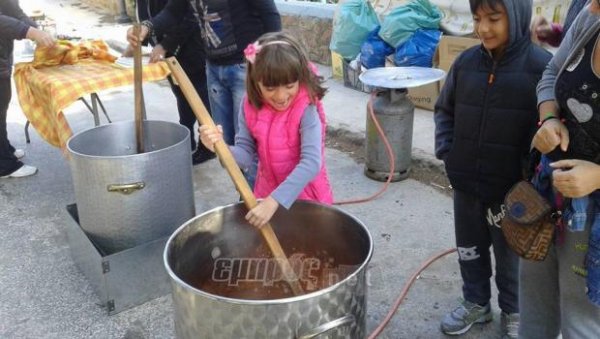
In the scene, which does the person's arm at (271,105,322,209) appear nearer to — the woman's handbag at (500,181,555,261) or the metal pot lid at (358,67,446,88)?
the woman's handbag at (500,181,555,261)

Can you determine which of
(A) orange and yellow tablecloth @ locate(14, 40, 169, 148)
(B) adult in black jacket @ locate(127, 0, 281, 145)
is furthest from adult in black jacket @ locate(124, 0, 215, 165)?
(B) adult in black jacket @ locate(127, 0, 281, 145)

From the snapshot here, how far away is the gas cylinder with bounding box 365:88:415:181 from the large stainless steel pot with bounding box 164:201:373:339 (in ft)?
6.20

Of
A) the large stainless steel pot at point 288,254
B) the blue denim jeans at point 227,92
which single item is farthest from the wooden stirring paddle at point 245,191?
the blue denim jeans at point 227,92

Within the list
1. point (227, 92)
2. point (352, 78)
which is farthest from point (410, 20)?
point (227, 92)

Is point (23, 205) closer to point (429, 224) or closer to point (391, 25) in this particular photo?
point (429, 224)

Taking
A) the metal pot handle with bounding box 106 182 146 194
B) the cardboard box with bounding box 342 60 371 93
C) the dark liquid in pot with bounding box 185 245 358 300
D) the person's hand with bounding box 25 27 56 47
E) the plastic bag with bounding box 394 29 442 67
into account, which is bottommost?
the cardboard box with bounding box 342 60 371 93

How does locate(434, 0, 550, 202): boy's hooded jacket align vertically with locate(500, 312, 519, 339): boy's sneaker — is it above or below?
above

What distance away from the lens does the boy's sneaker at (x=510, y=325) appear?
2076 millimetres

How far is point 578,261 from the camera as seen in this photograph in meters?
1.45

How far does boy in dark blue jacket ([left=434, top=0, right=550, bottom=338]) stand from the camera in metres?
1.70

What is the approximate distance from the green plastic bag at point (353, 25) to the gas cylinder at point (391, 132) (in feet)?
6.01

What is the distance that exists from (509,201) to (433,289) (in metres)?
0.97

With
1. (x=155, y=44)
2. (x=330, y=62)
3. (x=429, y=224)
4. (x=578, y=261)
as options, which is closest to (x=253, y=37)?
(x=155, y=44)

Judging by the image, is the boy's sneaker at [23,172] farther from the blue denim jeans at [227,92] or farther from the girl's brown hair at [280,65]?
the girl's brown hair at [280,65]
